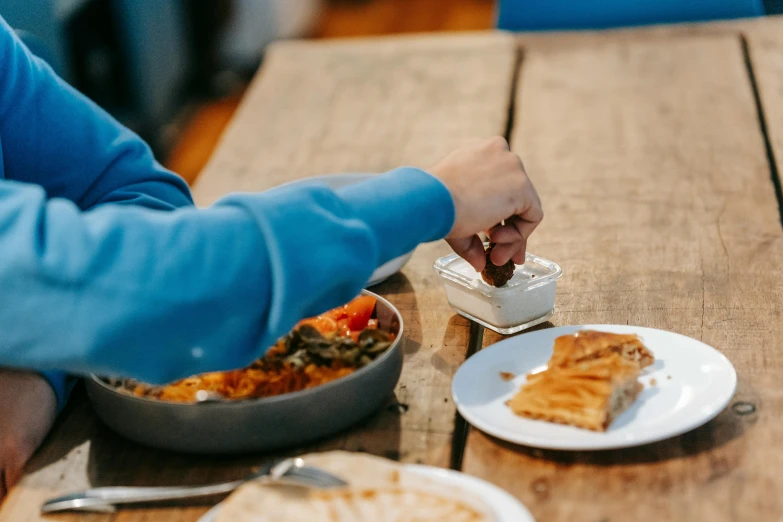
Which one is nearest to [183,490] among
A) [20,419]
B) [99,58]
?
[20,419]

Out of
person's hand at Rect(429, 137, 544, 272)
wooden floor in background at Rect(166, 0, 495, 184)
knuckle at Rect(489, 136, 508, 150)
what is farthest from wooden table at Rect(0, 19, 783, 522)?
wooden floor in background at Rect(166, 0, 495, 184)

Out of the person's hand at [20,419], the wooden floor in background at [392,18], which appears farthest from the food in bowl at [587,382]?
the wooden floor in background at [392,18]

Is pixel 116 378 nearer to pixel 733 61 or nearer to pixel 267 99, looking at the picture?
pixel 267 99

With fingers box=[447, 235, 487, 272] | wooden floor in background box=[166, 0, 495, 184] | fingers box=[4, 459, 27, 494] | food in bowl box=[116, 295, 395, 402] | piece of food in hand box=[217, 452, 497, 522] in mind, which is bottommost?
wooden floor in background box=[166, 0, 495, 184]

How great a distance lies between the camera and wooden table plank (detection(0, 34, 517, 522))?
0.80 metres

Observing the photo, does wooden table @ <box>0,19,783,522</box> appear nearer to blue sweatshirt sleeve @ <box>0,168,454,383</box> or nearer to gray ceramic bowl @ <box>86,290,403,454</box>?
gray ceramic bowl @ <box>86,290,403,454</box>

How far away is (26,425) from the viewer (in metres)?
0.88

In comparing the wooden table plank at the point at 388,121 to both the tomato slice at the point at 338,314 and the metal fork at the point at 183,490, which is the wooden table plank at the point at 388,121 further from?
the metal fork at the point at 183,490

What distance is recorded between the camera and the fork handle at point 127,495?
731mm

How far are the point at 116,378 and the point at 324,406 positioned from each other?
21cm

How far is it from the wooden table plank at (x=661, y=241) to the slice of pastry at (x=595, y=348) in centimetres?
10

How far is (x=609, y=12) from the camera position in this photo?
2270mm

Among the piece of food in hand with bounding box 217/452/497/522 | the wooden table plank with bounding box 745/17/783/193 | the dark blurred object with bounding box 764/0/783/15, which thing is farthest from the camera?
the dark blurred object with bounding box 764/0/783/15

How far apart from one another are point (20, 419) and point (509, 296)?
0.51m
